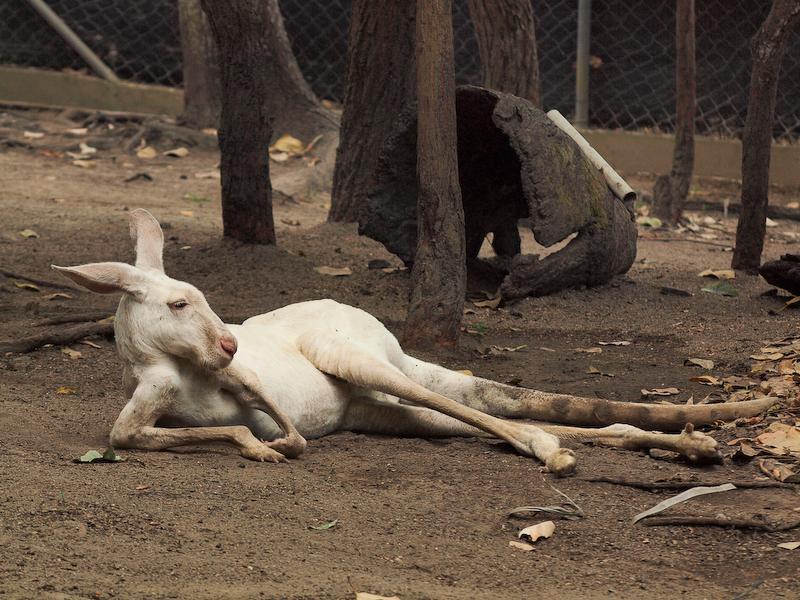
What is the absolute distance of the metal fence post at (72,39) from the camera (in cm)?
1290

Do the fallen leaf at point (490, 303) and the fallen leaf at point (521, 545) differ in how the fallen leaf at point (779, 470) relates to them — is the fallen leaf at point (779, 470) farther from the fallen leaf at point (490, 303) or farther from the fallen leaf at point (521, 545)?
the fallen leaf at point (490, 303)

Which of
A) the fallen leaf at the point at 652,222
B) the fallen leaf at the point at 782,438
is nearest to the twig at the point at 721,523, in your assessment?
the fallen leaf at the point at 782,438

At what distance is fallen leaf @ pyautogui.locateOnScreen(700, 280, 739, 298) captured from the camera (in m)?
7.47

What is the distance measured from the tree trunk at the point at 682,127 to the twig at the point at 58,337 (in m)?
6.03

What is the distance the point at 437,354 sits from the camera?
5867mm

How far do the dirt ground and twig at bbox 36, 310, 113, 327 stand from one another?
0.12m

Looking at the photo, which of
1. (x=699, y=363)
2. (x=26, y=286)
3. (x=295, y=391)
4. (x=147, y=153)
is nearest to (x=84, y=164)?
(x=147, y=153)

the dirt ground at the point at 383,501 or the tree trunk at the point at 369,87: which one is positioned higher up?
the tree trunk at the point at 369,87

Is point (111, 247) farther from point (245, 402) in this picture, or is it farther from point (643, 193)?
point (643, 193)

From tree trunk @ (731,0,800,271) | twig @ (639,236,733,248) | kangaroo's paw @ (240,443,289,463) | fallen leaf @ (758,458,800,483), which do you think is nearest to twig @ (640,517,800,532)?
fallen leaf @ (758,458,800,483)

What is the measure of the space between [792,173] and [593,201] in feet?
17.1

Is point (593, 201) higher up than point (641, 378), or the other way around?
point (593, 201)

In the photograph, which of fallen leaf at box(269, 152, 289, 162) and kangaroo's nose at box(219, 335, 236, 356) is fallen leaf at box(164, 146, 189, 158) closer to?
fallen leaf at box(269, 152, 289, 162)

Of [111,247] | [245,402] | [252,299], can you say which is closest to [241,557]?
[245,402]
